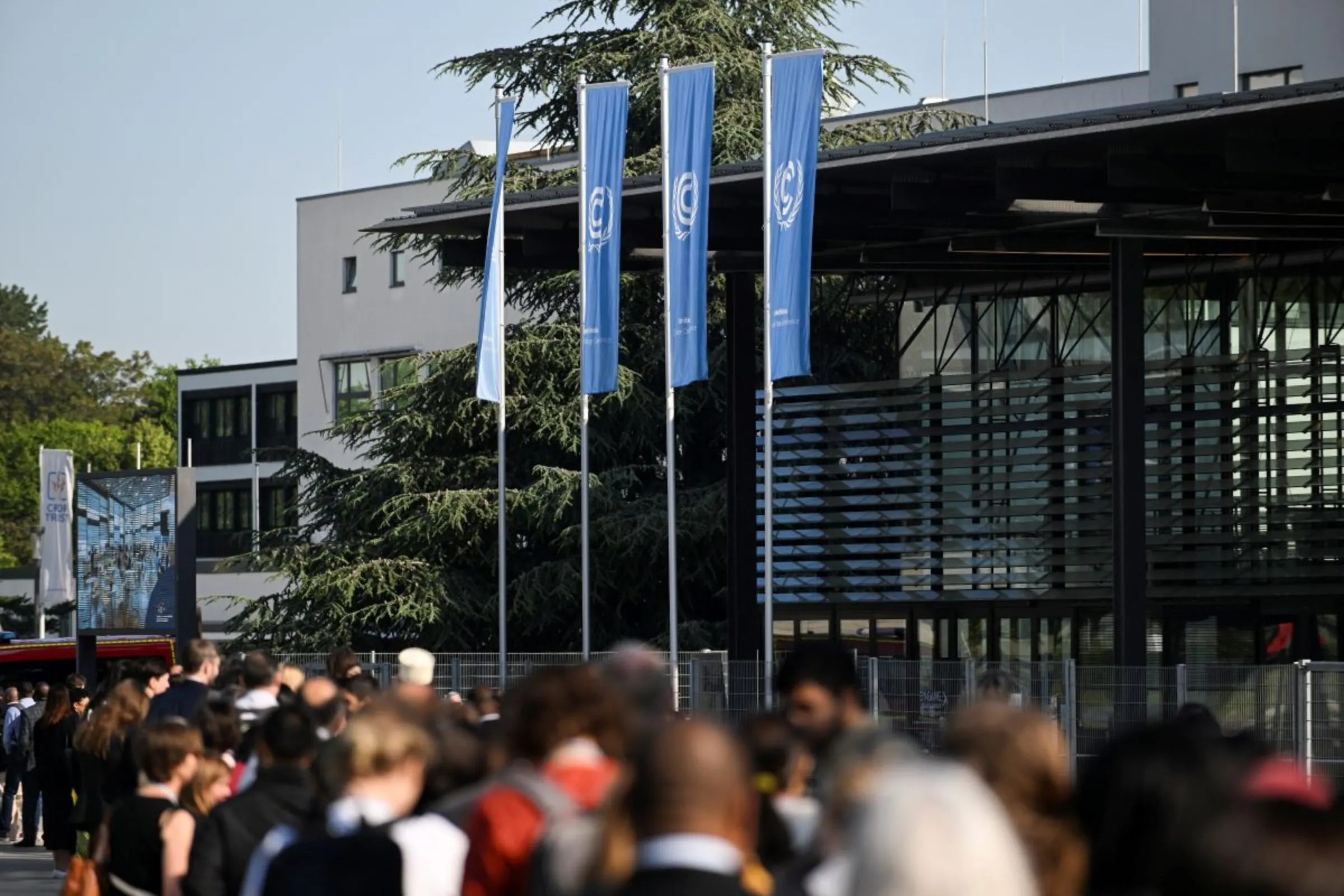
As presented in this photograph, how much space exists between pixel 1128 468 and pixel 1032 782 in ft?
66.9

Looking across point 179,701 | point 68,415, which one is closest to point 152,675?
point 179,701

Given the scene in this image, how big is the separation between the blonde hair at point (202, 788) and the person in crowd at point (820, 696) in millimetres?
2507

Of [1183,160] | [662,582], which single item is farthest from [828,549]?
[1183,160]

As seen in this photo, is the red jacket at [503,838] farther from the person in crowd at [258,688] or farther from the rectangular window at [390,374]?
the rectangular window at [390,374]

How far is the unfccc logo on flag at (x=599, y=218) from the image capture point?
25000 mm

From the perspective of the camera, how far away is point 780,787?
588 centimetres

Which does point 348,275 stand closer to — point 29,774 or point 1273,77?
point 1273,77

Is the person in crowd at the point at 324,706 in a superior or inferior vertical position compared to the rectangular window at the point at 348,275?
inferior

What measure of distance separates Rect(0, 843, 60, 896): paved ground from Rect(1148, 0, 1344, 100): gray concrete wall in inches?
914

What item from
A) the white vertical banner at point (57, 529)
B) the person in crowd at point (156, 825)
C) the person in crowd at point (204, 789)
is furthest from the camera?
the white vertical banner at point (57, 529)

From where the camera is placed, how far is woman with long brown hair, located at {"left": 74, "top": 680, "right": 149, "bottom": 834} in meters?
10.0

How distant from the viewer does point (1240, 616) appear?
29281mm

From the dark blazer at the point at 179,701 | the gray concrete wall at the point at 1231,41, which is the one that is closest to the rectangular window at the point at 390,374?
the gray concrete wall at the point at 1231,41

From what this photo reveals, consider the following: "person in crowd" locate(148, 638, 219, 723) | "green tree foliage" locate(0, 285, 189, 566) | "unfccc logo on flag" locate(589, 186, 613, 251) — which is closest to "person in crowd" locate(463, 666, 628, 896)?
"person in crowd" locate(148, 638, 219, 723)
